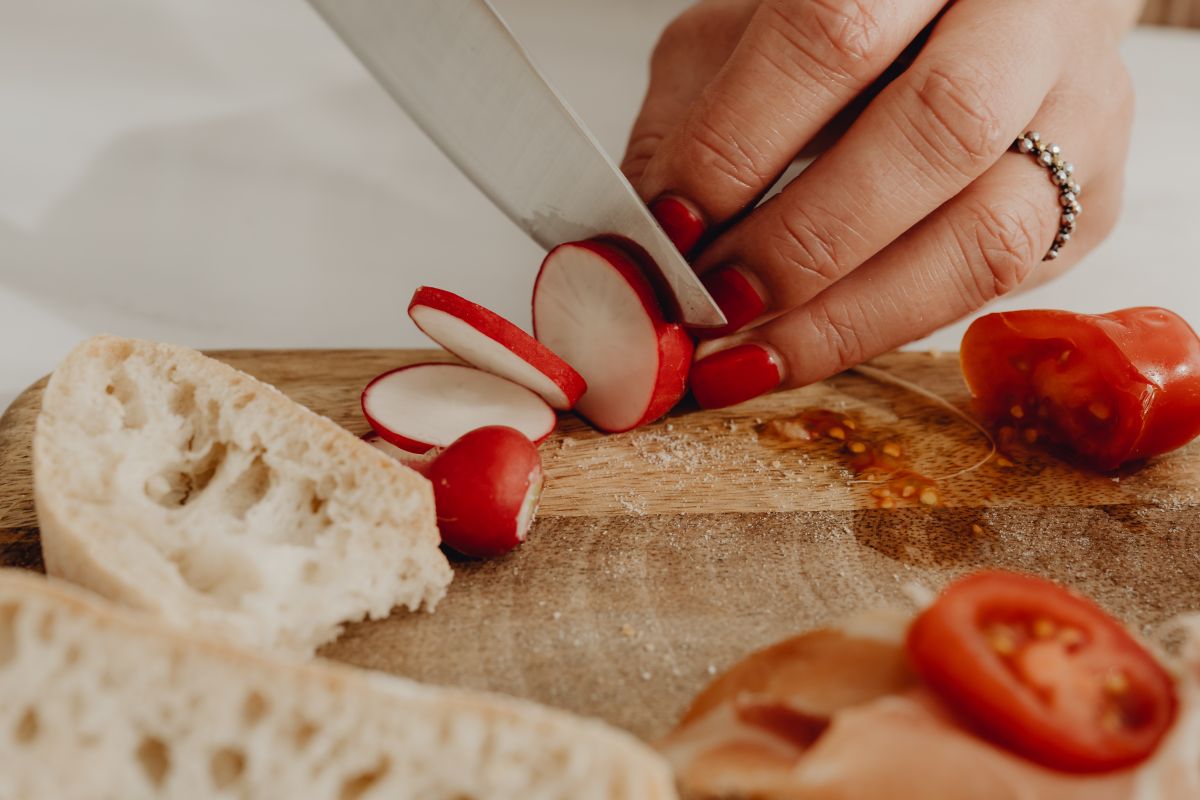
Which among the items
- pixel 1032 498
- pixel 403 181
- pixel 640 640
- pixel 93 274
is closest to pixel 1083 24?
pixel 1032 498

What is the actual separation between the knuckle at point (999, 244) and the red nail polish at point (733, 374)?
1.98 ft

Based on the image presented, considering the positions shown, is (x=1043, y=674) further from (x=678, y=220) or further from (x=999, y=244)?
(x=999, y=244)

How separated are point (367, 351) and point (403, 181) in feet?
5.38

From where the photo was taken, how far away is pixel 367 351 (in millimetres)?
2857

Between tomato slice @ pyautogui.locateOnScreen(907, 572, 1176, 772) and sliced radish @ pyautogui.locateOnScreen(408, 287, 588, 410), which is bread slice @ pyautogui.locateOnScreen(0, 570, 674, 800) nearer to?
tomato slice @ pyautogui.locateOnScreen(907, 572, 1176, 772)

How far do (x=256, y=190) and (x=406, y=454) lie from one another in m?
2.24

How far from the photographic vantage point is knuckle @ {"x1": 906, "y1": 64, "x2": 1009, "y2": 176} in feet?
7.80

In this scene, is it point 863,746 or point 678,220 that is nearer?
point 863,746

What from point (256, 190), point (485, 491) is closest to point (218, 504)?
point (485, 491)

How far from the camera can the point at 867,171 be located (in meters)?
2.43

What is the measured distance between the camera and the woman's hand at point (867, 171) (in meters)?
2.38

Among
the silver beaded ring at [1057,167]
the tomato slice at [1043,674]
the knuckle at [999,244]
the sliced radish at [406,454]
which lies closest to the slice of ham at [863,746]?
the tomato slice at [1043,674]

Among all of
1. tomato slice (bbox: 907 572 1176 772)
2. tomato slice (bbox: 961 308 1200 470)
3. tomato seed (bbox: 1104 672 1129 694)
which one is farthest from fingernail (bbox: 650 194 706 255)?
tomato seed (bbox: 1104 672 1129 694)

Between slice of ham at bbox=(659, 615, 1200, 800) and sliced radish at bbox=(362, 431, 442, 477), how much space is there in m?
0.82
